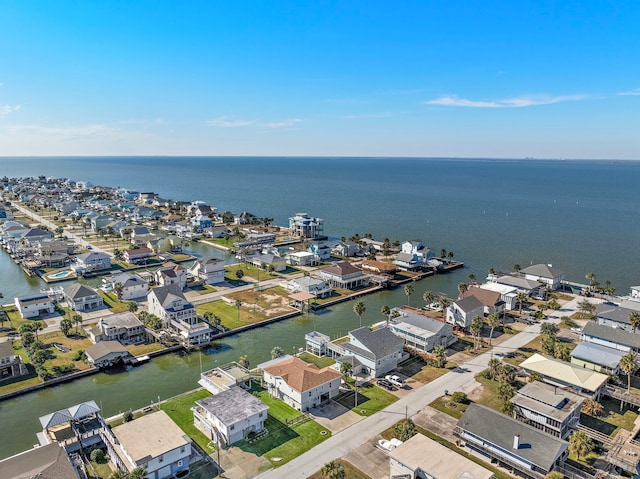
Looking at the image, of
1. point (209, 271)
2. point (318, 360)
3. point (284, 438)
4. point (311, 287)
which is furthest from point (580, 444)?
point (209, 271)

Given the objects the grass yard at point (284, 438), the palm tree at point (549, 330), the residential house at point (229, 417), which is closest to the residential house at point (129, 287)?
the residential house at point (229, 417)

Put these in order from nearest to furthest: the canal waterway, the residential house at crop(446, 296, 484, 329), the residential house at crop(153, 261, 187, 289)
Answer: the canal waterway
the residential house at crop(446, 296, 484, 329)
the residential house at crop(153, 261, 187, 289)

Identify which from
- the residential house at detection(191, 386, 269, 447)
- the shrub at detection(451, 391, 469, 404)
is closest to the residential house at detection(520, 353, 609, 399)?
the shrub at detection(451, 391, 469, 404)

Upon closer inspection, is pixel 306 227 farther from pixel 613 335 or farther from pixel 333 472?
pixel 333 472

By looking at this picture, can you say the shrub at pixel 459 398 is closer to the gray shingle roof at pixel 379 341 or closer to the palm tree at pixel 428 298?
the gray shingle roof at pixel 379 341

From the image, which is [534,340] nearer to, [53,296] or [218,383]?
[218,383]

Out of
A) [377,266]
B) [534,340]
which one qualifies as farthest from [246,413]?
[377,266]

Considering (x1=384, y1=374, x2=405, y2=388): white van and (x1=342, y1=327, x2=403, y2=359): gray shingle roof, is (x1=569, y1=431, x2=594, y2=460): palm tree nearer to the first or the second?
(x1=384, y1=374, x2=405, y2=388): white van
